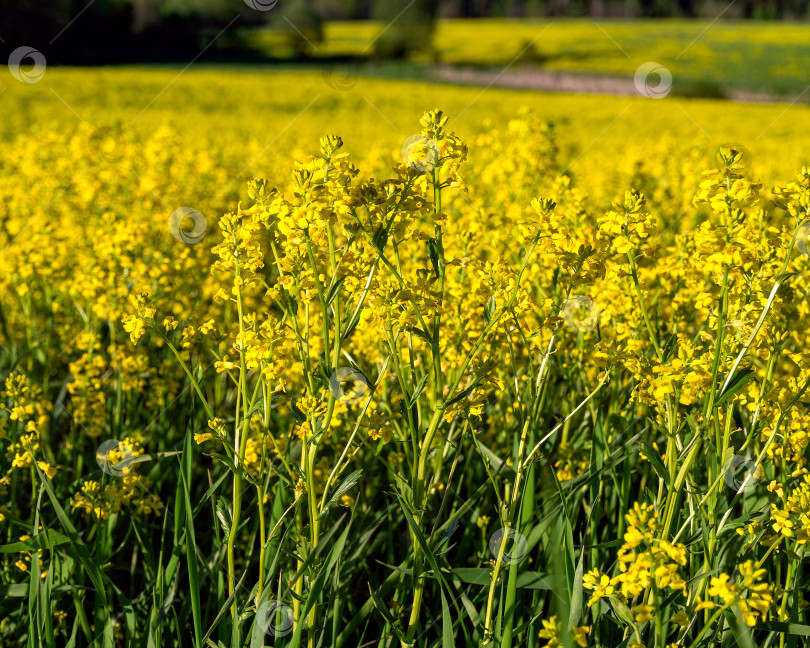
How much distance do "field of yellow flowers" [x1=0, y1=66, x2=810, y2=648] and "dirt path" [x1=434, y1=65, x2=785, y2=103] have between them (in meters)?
26.7

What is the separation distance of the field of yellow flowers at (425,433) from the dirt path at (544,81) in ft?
87.6

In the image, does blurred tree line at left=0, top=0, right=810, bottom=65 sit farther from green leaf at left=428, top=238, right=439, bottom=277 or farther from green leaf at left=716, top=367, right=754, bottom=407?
green leaf at left=716, top=367, right=754, bottom=407

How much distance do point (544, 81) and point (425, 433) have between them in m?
31.5

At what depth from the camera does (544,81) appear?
31.2 m

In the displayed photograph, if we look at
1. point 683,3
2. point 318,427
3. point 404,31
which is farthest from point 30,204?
point 683,3

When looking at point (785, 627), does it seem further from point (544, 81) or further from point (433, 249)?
point (544, 81)

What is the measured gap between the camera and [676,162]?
17.5 ft

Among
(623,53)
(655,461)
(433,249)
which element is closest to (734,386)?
(655,461)

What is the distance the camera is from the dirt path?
95.9 ft

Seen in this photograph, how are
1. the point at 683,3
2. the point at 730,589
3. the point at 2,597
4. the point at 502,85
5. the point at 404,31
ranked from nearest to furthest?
the point at 730,589 < the point at 2,597 < the point at 502,85 < the point at 404,31 < the point at 683,3

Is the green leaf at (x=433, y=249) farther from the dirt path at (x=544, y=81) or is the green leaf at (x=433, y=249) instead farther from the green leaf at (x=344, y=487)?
the dirt path at (x=544, y=81)

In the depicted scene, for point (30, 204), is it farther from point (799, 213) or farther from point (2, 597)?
point (799, 213)

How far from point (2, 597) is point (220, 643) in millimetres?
702

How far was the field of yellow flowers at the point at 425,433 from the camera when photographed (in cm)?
149
